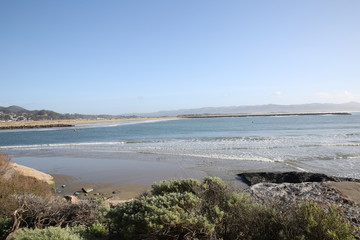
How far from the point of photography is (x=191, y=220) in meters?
3.88

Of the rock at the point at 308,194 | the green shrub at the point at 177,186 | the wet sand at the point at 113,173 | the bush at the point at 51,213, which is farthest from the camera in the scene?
the wet sand at the point at 113,173

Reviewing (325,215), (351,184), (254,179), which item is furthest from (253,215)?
(254,179)

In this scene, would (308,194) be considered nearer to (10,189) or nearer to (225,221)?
(225,221)

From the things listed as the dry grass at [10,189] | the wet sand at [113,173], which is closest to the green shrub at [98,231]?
the dry grass at [10,189]

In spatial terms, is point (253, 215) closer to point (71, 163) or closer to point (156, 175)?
point (156, 175)

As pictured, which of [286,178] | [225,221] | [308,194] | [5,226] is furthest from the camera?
[286,178]

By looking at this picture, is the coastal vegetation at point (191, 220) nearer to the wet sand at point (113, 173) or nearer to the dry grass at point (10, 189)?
the dry grass at point (10, 189)

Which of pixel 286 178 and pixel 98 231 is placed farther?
pixel 286 178

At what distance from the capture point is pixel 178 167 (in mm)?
15500

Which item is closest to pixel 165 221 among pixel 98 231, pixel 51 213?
pixel 98 231

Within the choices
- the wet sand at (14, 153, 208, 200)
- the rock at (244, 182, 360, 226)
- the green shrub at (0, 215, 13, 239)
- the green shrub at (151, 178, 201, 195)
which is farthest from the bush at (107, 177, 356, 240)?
the wet sand at (14, 153, 208, 200)

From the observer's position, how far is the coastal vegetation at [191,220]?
3762 millimetres

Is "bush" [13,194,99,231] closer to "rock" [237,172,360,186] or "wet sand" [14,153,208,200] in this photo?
"wet sand" [14,153,208,200]

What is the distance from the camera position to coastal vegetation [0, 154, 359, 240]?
3.76 meters
